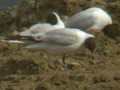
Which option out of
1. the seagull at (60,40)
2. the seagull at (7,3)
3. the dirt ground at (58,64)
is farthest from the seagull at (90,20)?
the seagull at (7,3)

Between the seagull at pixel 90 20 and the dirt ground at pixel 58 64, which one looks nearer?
the dirt ground at pixel 58 64

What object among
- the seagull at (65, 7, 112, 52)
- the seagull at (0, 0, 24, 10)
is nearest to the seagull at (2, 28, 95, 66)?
the seagull at (65, 7, 112, 52)

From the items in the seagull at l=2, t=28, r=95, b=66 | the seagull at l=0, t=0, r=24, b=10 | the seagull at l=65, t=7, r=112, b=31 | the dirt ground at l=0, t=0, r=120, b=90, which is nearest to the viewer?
the dirt ground at l=0, t=0, r=120, b=90

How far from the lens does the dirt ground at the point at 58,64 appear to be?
3.08 meters

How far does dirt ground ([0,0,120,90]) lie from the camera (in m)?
3.08

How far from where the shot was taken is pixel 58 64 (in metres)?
4.01

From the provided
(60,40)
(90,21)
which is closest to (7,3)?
(90,21)

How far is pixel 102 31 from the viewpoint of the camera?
4602 mm

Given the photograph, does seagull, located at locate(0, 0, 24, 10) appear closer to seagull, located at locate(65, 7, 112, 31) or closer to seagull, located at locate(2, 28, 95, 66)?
seagull, located at locate(65, 7, 112, 31)

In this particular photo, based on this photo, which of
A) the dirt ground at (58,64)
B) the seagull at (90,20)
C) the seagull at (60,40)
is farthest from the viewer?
the seagull at (90,20)

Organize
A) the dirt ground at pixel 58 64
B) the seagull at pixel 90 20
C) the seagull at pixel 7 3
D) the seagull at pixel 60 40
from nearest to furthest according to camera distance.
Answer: the dirt ground at pixel 58 64 → the seagull at pixel 60 40 → the seagull at pixel 90 20 → the seagull at pixel 7 3

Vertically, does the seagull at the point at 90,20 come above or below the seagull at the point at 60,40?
above

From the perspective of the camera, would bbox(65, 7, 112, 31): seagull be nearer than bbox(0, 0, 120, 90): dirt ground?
A: No

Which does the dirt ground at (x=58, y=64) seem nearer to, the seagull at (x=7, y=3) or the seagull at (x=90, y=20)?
the seagull at (x=90, y=20)
